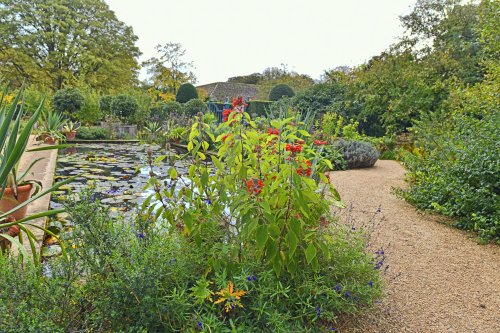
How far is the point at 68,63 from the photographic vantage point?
22250 mm

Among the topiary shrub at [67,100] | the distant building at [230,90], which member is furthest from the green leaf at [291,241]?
the distant building at [230,90]

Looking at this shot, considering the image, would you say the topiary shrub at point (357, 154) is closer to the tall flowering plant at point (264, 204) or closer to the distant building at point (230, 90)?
the tall flowering plant at point (264, 204)

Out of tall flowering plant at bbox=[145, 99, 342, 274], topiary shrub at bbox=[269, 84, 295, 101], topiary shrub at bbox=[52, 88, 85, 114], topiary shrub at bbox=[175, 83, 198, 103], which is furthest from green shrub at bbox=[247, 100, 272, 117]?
tall flowering plant at bbox=[145, 99, 342, 274]

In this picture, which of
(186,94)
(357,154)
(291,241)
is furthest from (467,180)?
(186,94)

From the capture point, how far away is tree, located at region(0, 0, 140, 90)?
68.4 ft

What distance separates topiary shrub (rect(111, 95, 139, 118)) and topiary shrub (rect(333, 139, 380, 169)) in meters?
8.97

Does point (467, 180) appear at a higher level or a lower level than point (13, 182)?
lower

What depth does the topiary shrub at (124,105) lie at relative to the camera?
1322 cm

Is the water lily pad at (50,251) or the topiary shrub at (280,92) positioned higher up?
the topiary shrub at (280,92)

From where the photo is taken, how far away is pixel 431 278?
2.51m

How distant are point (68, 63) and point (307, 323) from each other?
2506cm

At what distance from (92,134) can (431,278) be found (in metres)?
11.5

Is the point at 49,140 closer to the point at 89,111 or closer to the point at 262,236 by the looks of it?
the point at 89,111

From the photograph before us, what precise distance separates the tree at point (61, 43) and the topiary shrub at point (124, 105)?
8551 mm
